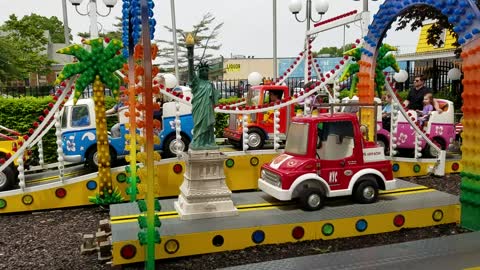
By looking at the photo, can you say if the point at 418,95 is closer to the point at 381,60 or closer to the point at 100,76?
the point at 381,60

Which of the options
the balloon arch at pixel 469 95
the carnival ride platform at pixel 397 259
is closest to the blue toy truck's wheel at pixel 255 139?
the balloon arch at pixel 469 95

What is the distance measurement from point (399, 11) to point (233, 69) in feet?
106

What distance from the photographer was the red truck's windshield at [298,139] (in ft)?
20.3

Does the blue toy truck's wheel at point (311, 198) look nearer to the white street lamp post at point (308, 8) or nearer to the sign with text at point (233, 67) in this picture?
the white street lamp post at point (308, 8)

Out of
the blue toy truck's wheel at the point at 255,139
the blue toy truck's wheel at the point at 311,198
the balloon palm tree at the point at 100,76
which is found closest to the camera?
the blue toy truck's wheel at the point at 311,198

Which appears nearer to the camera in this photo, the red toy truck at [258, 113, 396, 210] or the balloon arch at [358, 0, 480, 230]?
the balloon arch at [358, 0, 480, 230]

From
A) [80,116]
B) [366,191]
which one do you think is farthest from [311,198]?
[80,116]

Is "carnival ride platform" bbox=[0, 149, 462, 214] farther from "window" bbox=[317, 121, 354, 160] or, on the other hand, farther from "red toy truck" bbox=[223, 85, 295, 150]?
"window" bbox=[317, 121, 354, 160]

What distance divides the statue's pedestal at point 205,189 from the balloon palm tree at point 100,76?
213 cm

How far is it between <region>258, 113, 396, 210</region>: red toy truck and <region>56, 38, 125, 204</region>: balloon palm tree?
9.22 feet

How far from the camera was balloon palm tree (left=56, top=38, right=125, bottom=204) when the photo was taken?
6.96m

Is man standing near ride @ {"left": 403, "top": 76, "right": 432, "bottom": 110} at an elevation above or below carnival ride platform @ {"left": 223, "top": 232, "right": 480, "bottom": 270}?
above

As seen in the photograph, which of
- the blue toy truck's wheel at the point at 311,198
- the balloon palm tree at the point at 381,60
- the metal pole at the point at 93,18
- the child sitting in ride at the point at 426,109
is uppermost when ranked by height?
the metal pole at the point at 93,18

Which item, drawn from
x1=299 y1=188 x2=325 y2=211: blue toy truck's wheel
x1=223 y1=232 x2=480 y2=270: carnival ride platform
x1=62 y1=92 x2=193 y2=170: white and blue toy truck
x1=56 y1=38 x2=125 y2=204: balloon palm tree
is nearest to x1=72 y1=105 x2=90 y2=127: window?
x1=62 y1=92 x2=193 y2=170: white and blue toy truck
